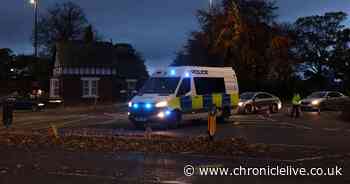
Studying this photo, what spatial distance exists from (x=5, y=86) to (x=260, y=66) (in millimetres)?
35721

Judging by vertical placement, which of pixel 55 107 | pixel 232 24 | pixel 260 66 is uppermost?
pixel 232 24

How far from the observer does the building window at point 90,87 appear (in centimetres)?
6018

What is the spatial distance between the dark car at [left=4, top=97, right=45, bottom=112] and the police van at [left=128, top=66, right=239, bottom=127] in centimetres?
2150

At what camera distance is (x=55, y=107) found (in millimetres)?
47281

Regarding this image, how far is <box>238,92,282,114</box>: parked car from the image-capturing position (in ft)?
109

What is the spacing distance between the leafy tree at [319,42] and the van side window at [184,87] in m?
59.9

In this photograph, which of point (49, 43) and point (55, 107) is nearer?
point (55, 107)

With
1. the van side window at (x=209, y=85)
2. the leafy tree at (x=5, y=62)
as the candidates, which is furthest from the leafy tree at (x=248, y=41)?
the leafy tree at (x=5, y=62)

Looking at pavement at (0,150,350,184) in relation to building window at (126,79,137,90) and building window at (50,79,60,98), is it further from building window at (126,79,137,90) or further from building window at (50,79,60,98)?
building window at (126,79,137,90)

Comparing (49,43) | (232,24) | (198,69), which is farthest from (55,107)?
(49,43)

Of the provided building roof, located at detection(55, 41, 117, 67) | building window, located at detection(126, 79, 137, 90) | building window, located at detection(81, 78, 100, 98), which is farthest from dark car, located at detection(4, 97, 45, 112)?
building window, located at detection(126, 79, 137, 90)

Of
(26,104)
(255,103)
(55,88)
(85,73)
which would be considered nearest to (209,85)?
(255,103)

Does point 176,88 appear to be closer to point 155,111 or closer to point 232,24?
point 155,111

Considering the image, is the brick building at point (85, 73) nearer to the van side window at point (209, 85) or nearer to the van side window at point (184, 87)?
the van side window at point (209, 85)
